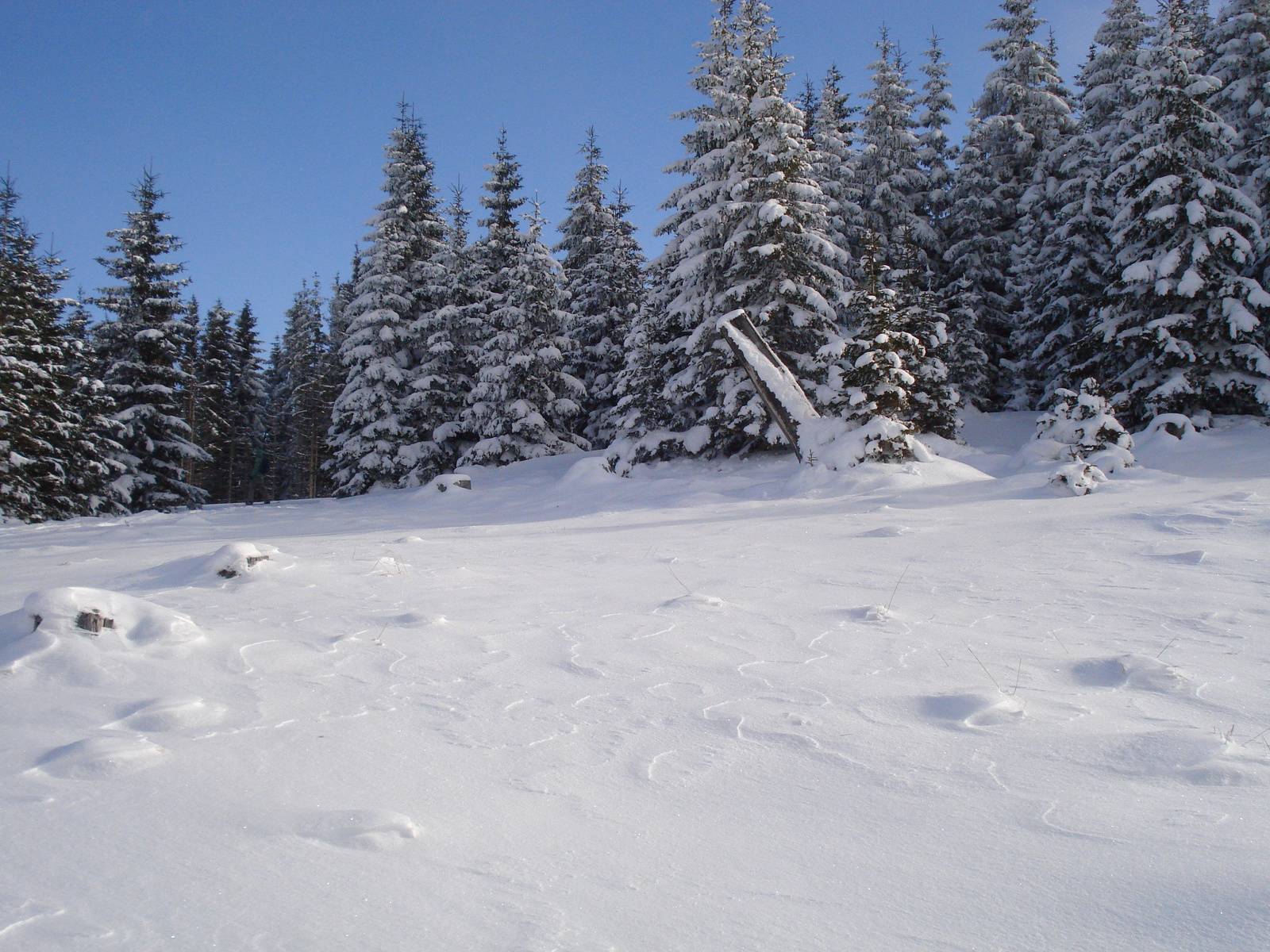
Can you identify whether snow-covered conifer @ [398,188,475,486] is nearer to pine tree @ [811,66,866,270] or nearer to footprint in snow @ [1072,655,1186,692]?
pine tree @ [811,66,866,270]

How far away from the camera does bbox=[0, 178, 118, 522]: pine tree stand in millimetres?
17658

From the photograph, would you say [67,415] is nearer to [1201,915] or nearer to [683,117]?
[683,117]

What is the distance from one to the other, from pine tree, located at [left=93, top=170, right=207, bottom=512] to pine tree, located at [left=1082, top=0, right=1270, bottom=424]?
26.3 m

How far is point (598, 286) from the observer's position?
23219 millimetres

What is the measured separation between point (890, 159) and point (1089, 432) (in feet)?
55.1

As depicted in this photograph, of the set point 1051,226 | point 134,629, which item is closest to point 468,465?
point 134,629

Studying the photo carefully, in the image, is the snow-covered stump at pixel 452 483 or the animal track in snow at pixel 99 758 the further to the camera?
the snow-covered stump at pixel 452 483

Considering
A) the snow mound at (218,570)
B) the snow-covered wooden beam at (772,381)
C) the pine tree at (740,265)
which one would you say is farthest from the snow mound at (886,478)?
the snow mound at (218,570)

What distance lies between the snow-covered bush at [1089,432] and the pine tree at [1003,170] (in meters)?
13.0

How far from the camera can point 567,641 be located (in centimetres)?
385

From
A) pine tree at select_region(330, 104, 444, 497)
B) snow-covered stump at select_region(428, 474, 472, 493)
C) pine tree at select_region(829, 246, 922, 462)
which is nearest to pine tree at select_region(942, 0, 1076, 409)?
pine tree at select_region(829, 246, 922, 462)

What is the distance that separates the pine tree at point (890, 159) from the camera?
22.8m

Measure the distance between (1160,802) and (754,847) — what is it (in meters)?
1.31

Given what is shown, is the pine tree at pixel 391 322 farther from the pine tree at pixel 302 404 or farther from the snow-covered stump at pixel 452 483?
the pine tree at pixel 302 404
